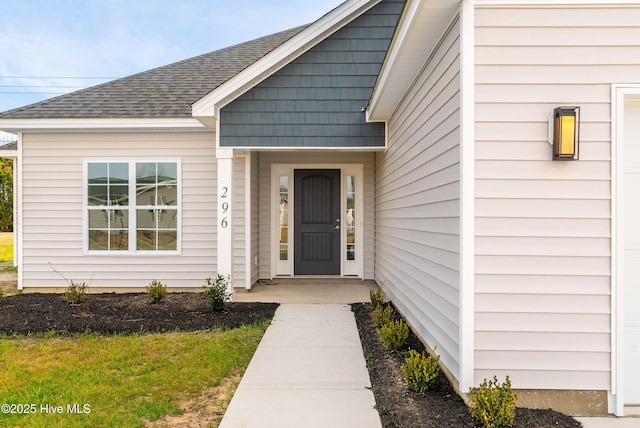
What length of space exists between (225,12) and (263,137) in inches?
1047

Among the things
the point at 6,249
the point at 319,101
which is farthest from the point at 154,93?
the point at 6,249

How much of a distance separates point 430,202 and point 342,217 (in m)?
4.72

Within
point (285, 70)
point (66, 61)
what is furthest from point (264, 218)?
point (66, 61)

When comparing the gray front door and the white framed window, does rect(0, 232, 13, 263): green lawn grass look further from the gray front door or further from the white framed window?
the gray front door

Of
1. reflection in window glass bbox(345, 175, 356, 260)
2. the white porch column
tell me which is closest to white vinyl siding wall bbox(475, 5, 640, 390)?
the white porch column

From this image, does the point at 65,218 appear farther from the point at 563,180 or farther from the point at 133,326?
the point at 563,180

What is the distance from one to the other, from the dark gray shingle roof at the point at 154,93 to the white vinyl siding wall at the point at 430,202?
3173 mm

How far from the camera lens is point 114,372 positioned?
390cm

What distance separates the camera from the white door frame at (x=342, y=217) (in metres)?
8.56

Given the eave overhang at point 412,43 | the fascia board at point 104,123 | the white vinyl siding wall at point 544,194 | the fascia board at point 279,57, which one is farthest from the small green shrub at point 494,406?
the fascia board at point 104,123

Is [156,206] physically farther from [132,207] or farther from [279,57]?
[279,57]

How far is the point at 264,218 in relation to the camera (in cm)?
854

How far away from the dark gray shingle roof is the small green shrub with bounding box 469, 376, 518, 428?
5700 mm

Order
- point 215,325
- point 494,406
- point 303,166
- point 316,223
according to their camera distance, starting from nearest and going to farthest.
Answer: point 494,406 < point 215,325 < point 303,166 < point 316,223
